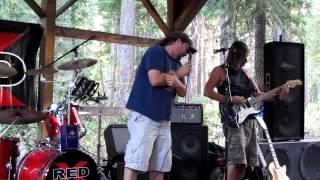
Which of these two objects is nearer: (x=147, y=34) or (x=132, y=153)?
(x=132, y=153)

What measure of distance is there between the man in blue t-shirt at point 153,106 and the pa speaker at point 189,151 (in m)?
1.02

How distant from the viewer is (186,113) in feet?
14.3

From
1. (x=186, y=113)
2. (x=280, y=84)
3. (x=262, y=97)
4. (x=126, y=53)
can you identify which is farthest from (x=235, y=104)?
(x=126, y=53)

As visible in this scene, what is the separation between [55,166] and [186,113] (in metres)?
1.37

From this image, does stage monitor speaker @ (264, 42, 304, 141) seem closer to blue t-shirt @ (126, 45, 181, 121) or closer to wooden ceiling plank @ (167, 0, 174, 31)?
wooden ceiling plank @ (167, 0, 174, 31)

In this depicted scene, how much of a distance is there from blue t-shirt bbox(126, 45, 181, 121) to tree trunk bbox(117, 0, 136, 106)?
6.80m

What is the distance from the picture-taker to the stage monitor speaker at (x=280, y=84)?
15.0 ft

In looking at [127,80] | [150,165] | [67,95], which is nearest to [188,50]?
[150,165]

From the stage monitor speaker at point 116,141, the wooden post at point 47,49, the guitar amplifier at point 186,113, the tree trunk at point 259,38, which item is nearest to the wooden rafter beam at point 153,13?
the wooden post at point 47,49

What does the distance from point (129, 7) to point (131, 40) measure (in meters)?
6.01

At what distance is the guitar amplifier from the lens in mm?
4324

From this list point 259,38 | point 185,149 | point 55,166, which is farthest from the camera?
point 259,38

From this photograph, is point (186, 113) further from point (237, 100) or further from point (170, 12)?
point (170, 12)

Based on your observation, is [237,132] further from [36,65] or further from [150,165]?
[36,65]
